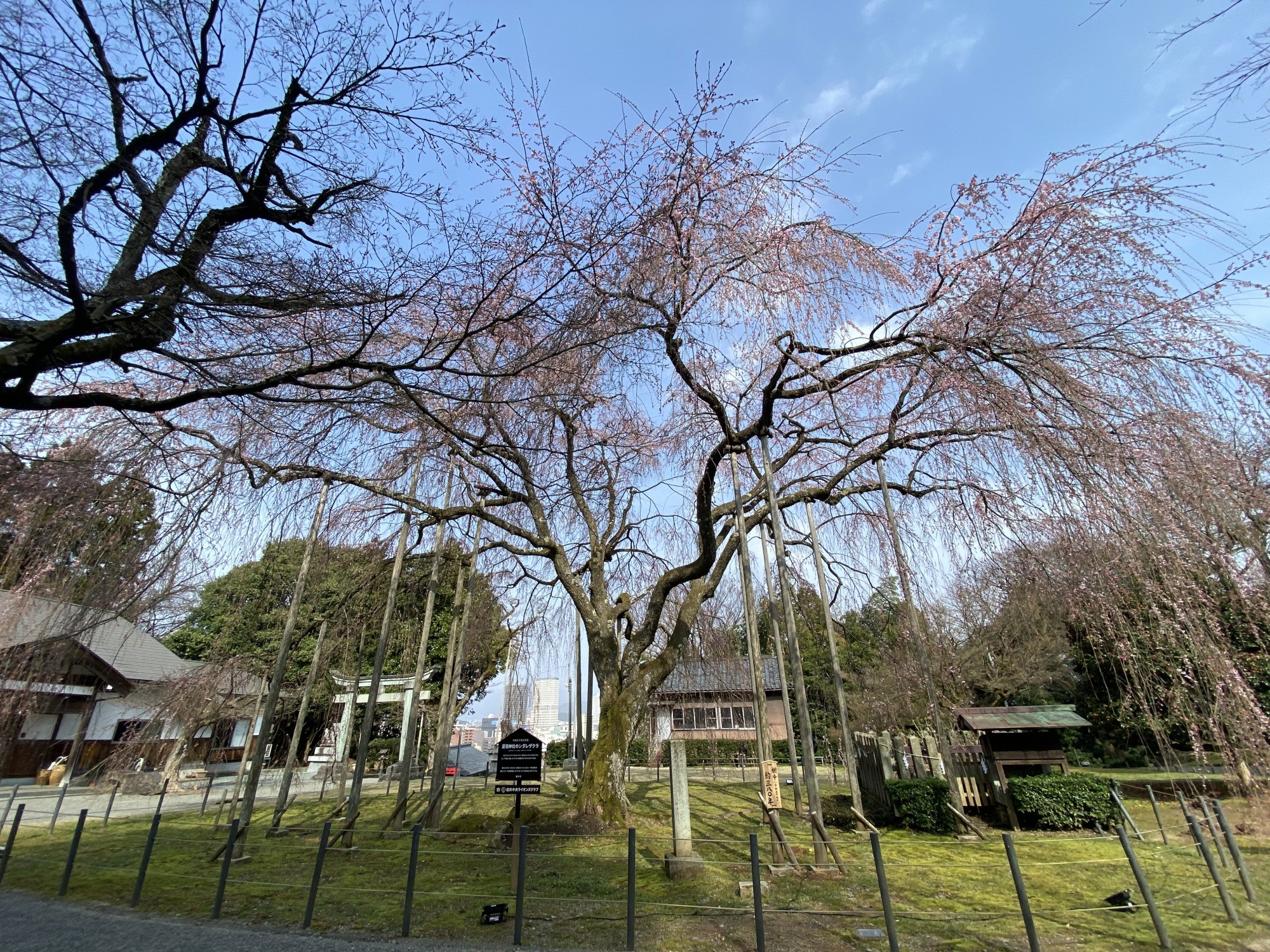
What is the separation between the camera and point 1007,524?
207 inches

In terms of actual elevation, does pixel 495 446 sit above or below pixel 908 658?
above

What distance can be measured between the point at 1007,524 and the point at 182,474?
7300 mm

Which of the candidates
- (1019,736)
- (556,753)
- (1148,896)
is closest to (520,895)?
(1148,896)

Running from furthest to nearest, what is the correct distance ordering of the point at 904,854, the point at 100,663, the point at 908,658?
the point at 100,663 < the point at 908,658 < the point at 904,854

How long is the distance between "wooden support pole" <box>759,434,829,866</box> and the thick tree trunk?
10.7 feet

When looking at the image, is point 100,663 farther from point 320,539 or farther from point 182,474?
point 182,474

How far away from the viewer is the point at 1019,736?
37.6ft

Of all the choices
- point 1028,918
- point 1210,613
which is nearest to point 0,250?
point 1210,613

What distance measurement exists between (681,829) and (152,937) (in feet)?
18.3

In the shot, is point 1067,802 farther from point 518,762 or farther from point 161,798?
point 161,798

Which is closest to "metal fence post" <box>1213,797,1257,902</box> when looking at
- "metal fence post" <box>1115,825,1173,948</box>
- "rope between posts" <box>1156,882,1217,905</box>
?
"rope between posts" <box>1156,882,1217,905</box>

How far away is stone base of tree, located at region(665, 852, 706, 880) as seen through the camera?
23.9ft

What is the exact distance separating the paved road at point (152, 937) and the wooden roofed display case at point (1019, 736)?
10179mm

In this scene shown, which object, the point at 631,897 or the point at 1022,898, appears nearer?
the point at 1022,898
